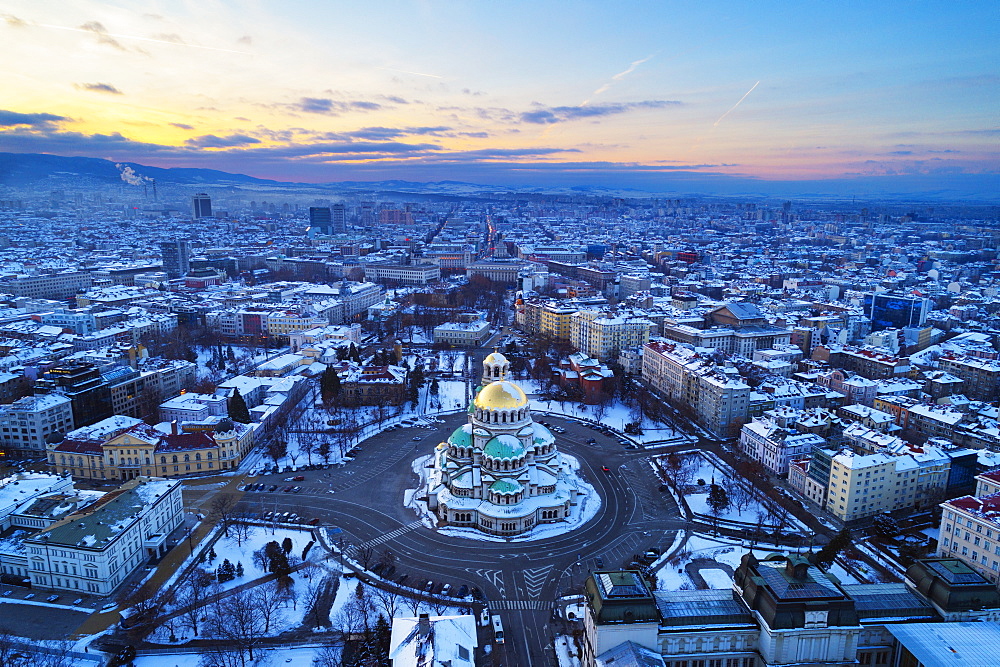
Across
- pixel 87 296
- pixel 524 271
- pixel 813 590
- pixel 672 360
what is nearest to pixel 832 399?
pixel 672 360

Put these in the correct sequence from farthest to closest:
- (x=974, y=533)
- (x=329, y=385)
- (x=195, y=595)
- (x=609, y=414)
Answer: (x=329, y=385) < (x=609, y=414) < (x=974, y=533) < (x=195, y=595)

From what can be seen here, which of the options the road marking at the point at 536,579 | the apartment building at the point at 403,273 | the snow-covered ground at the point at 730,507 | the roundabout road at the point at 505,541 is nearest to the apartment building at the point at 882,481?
the snow-covered ground at the point at 730,507

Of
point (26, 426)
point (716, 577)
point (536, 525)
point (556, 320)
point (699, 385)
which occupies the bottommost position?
point (536, 525)

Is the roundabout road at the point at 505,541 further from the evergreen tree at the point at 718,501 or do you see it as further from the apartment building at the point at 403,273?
Answer: the apartment building at the point at 403,273

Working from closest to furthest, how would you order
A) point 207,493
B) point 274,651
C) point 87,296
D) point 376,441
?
point 274,651 → point 207,493 → point 376,441 → point 87,296

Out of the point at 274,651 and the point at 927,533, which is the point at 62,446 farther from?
the point at 927,533

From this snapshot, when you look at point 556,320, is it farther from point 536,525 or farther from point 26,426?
point 26,426

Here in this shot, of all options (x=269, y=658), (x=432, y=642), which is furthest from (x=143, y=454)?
(x=432, y=642)
